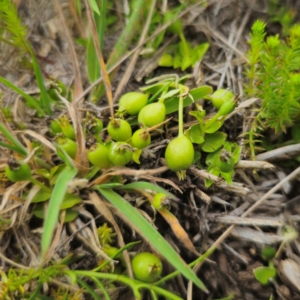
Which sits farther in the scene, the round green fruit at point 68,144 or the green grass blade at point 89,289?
the round green fruit at point 68,144

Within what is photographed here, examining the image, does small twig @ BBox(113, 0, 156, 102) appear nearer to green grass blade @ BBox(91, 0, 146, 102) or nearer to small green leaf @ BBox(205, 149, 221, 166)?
green grass blade @ BBox(91, 0, 146, 102)

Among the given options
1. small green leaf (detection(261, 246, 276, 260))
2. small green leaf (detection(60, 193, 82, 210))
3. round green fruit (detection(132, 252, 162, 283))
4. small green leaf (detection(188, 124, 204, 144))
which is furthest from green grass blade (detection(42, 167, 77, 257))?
small green leaf (detection(261, 246, 276, 260))

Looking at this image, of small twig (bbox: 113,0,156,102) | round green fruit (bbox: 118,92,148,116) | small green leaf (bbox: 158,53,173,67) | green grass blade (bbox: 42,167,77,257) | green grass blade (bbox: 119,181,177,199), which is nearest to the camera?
green grass blade (bbox: 42,167,77,257)

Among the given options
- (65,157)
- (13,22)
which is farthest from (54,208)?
(13,22)

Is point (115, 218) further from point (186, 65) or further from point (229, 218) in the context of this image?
point (186, 65)

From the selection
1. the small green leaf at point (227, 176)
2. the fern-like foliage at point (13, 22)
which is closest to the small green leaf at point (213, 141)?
the small green leaf at point (227, 176)

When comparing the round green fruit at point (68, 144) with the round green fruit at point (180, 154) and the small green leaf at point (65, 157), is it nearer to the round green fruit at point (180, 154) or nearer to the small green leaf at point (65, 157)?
the small green leaf at point (65, 157)

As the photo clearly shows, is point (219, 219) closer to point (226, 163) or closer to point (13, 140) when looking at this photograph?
point (226, 163)
